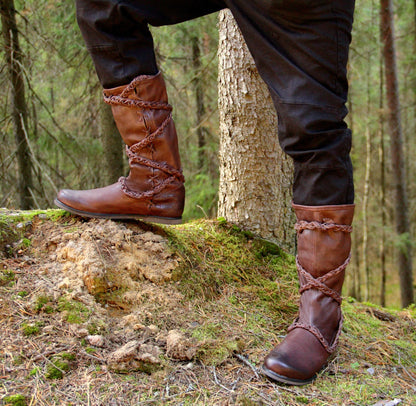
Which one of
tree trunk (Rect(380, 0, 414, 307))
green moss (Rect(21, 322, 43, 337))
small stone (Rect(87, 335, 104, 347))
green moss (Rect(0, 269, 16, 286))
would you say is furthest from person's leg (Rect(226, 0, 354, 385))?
tree trunk (Rect(380, 0, 414, 307))

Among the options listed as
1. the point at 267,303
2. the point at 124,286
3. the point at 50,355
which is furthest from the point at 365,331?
the point at 50,355

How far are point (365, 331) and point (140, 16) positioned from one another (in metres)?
2.20

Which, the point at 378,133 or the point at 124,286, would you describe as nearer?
the point at 124,286

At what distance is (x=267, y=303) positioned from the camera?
232 cm

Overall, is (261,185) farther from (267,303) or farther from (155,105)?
(155,105)

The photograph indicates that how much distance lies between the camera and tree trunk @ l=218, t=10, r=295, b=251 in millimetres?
2775

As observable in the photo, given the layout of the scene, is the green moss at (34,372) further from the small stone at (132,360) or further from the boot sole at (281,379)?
the boot sole at (281,379)

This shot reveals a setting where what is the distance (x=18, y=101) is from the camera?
199 inches

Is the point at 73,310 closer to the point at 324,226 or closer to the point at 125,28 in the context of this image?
the point at 324,226

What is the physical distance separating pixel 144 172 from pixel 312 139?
0.92 m

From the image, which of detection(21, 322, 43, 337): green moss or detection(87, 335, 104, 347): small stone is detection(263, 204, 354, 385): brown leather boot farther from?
detection(21, 322, 43, 337): green moss

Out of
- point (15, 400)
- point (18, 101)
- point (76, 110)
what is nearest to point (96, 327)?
point (15, 400)

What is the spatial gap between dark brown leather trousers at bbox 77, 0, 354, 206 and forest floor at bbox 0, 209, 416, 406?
0.79 meters

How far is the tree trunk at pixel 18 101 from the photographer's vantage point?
4859 millimetres
